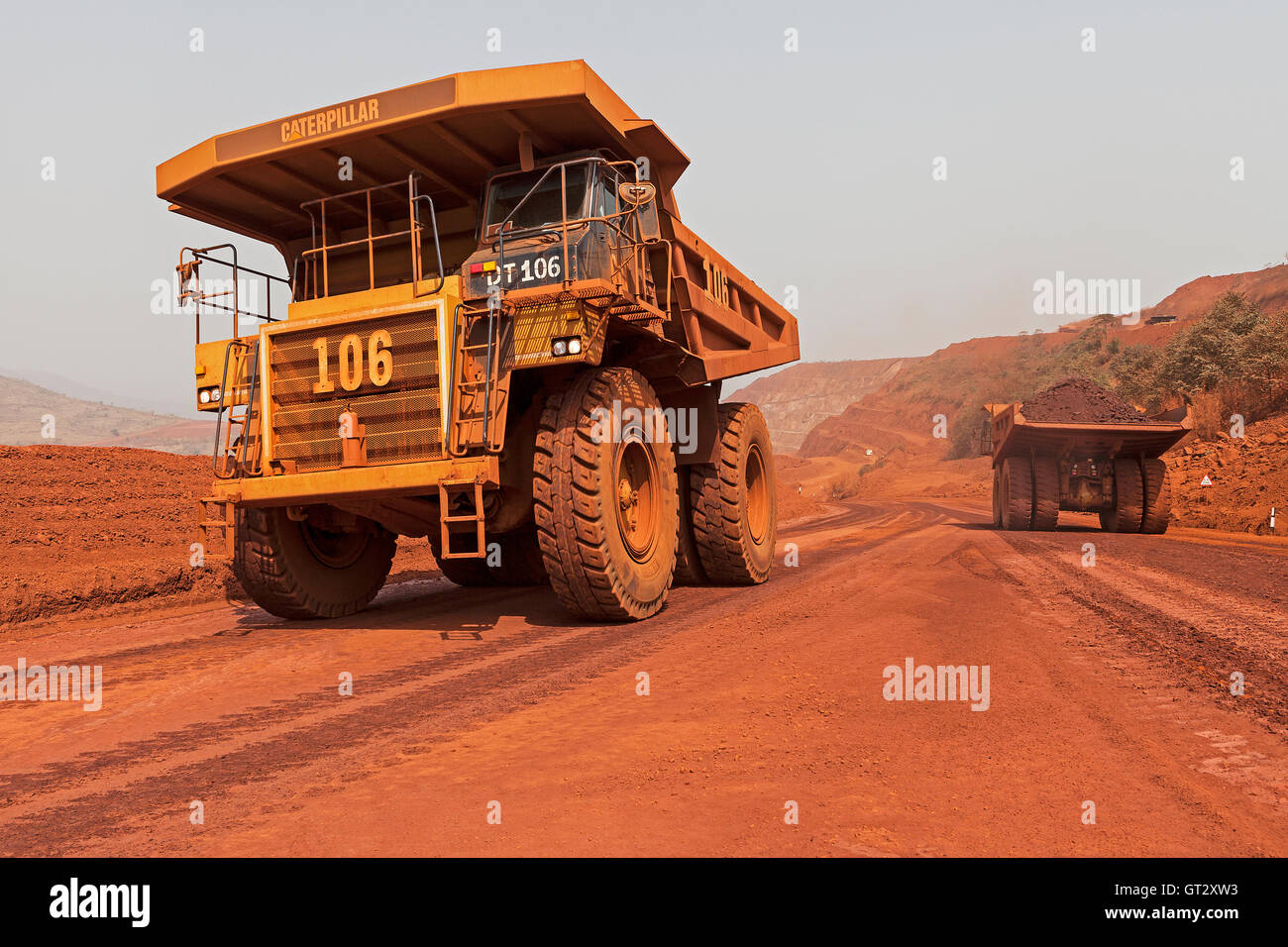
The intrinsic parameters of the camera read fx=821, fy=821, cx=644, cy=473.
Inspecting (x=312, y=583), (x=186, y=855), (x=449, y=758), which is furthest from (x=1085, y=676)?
(x=312, y=583)

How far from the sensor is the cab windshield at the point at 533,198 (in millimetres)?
6656

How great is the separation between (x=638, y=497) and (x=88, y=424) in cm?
10327

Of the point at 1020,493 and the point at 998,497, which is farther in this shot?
the point at 998,497

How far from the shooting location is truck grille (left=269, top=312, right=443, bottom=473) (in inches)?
240

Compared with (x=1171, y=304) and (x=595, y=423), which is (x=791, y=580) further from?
(x=1171, y=304)

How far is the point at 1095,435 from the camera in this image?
1435 centimetres

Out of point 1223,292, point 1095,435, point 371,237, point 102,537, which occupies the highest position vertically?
point 1223,292

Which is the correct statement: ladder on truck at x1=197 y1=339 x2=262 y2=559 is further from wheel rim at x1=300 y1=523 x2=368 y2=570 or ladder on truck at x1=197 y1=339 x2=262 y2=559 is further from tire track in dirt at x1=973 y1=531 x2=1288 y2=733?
tire track in dirt at x1=973 y1=531 x2=1288 y2=733

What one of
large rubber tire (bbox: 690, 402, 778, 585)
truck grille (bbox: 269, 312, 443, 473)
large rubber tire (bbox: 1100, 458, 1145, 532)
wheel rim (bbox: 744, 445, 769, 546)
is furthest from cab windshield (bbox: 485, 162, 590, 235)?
large rubber tire (bbox: 1100, 458, 1145, 532)

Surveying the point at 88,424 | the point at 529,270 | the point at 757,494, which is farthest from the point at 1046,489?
the point at 88,424

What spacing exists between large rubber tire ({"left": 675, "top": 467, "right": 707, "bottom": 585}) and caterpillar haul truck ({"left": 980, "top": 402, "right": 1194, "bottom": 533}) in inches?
324

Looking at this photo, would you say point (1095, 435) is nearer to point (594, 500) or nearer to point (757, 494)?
point (757, 494)

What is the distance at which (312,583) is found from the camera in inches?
287

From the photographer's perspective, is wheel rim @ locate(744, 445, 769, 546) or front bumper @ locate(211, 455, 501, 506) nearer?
front bumper @ locate(211, 455, 501, 506)
